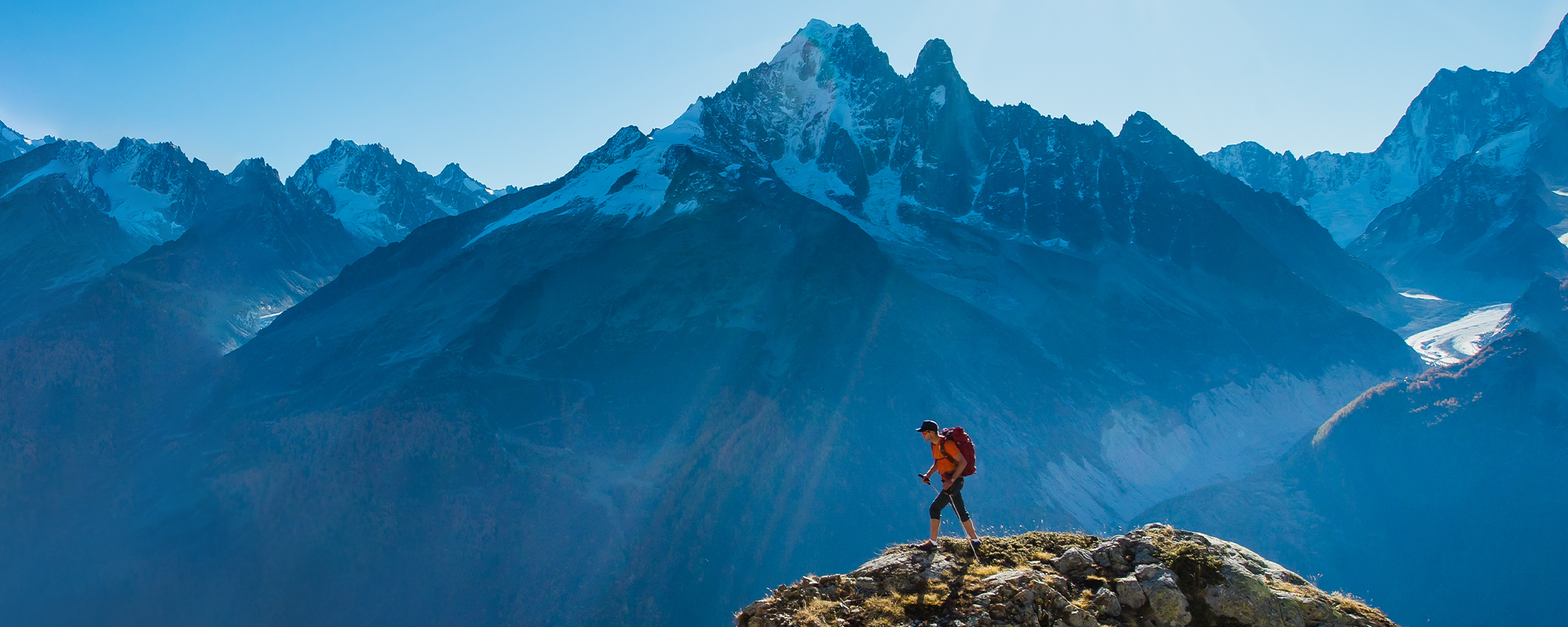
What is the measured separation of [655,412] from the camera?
→ 124 metres

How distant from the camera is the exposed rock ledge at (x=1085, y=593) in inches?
592

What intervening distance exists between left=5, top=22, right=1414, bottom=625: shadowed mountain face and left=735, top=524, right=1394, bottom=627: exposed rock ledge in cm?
8287

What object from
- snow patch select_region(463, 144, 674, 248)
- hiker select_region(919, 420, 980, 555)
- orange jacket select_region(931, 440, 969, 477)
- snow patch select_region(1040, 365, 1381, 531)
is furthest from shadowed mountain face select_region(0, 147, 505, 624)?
snow patch select_region(1040, 365, 1381, 531)

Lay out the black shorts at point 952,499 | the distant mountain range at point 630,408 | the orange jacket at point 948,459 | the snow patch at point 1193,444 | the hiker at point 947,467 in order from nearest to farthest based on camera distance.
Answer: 1. the black shorts at point 952,499
2. the hiker at point 947,467
3. the orange jacket at point 948,459
4. the distant mountain range at point 630,408
5. the snow patch at point 1193,444

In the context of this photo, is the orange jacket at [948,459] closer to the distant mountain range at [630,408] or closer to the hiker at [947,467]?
the hiker at [947,467]

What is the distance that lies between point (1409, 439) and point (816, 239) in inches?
3718

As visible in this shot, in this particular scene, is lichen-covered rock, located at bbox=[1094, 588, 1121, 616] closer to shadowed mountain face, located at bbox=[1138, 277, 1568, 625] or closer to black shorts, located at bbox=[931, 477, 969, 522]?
black shorts, located at bbox=[931, 477, 969, 522]

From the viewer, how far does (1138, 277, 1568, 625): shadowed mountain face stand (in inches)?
4321

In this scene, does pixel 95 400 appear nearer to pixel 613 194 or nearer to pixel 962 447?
pixel 613 194

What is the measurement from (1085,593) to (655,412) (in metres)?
111

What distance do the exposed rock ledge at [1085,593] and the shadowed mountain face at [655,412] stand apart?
82.9 metres

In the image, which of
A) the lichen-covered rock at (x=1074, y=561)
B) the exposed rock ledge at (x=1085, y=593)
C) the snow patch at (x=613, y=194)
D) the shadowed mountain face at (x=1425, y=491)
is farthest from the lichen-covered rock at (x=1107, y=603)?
the snow patch at (x=613, y=194)

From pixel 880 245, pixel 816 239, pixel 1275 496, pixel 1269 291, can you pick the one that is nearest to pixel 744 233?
pixel 816 239

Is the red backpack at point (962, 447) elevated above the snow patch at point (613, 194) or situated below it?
below
